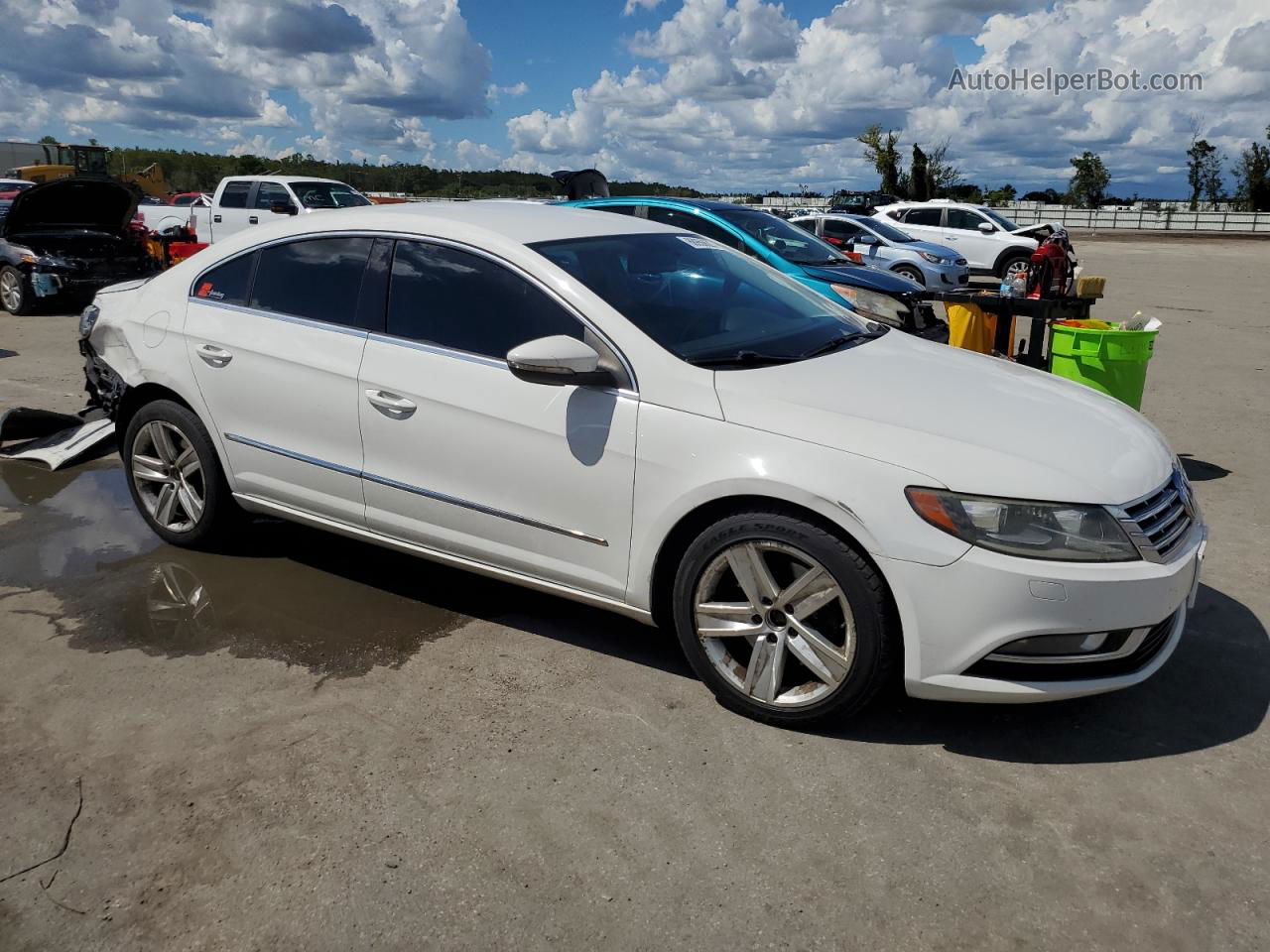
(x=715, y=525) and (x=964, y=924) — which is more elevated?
(x=715, y=525)

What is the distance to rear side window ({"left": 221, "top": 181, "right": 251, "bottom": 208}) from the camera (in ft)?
55.8

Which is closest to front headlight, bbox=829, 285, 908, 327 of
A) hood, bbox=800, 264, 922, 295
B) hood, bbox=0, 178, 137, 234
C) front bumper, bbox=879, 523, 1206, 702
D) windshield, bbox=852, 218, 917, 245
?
hood, bbox=800, 264, 922, 295

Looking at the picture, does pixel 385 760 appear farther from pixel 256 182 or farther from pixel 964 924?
pixel 256 182

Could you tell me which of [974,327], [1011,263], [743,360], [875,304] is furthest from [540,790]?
[1011,263]

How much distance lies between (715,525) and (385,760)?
1.25 meters

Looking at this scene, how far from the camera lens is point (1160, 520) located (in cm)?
312

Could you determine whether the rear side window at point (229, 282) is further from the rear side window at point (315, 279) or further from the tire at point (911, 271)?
the tire at point (911, 271)

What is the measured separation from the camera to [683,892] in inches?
100

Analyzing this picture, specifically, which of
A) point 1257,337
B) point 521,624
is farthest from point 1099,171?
point 521,624

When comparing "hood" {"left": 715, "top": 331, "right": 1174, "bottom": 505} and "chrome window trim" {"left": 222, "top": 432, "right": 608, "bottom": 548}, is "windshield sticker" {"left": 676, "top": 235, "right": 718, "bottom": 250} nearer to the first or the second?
"hood" {"left": 715, "top": 331, "right": 1174, "bottom": 505}

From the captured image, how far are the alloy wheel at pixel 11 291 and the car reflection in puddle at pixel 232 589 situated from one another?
944 centimetres

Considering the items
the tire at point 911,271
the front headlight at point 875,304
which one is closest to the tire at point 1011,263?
the tire at point 911,271

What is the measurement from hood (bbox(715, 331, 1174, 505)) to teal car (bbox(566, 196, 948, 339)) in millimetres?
4802

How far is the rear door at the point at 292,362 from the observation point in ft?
13.1
